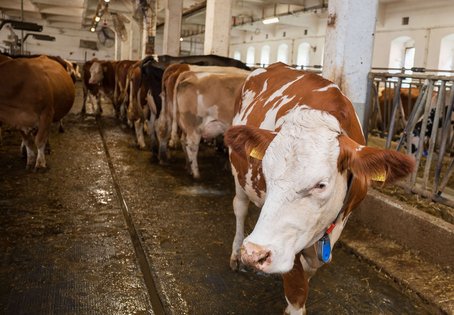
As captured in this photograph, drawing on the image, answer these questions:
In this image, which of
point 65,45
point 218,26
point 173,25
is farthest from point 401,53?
point 65,45

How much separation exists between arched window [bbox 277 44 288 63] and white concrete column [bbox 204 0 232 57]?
14.0 m

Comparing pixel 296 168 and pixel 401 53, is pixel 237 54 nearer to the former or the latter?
pixel 401 53

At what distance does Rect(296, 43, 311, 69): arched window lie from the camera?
22.1m

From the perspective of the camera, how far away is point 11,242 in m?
3.76

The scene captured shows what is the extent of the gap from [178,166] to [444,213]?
12.8 ft

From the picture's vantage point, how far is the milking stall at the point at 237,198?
6.21 ft

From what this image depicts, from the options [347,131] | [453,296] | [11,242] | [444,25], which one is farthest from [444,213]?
[444,25]

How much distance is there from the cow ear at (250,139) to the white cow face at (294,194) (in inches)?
5.0

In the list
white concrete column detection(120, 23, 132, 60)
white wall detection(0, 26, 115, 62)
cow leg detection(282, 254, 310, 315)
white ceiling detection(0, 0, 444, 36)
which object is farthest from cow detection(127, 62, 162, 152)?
white wall detection(0, 26, 115, 62)

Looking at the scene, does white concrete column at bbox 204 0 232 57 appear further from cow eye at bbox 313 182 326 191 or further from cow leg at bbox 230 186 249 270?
cow eye at bbox 313 182 326 191

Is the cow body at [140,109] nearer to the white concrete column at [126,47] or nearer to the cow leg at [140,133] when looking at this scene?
the cow leg at [140,133]

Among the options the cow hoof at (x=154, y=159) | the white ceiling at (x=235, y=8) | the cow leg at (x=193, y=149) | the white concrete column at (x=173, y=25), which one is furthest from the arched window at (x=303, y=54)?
the cow leg at (x=193, y=149)

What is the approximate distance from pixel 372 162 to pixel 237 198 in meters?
1.72

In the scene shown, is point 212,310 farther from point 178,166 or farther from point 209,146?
point 209,146
